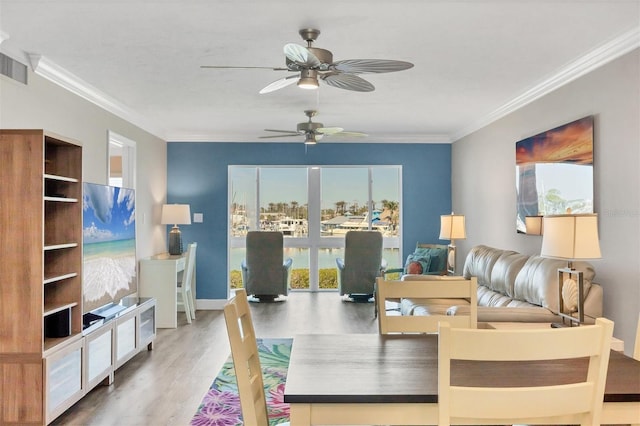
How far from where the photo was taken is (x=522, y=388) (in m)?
1.30

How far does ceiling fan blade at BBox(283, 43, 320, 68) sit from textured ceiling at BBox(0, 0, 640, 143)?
1.02ft

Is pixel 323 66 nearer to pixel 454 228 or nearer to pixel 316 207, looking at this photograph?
pixel 454 228

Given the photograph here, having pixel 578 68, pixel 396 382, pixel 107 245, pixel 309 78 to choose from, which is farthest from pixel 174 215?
pixel 396 382

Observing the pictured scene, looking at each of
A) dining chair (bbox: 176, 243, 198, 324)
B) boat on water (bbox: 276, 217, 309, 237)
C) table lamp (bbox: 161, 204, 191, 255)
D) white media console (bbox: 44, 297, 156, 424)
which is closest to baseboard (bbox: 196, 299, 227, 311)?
dining chair (bbox: 176, 243, 198, 324)

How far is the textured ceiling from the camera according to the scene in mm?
2926

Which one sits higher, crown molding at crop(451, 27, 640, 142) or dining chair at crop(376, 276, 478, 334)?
crown molding at crop(451, 27, 640, 142)

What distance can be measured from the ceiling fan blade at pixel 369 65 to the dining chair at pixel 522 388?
1924 mm

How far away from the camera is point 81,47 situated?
360 cm

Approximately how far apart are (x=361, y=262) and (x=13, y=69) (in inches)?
198

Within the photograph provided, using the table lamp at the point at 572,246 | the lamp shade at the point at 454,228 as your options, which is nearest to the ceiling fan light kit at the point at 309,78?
the table lamp at the point at 572,246

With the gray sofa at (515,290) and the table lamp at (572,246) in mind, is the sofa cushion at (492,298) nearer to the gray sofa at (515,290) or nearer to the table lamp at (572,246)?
the gray sofa at (515,290)

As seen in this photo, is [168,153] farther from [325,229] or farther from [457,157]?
[457,157]

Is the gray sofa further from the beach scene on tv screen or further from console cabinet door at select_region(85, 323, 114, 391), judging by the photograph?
the beach scene on tv screen

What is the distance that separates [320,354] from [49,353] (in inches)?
80.5
